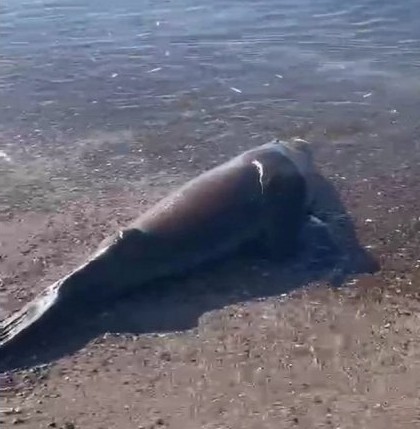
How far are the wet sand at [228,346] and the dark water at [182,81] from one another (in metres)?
1.80

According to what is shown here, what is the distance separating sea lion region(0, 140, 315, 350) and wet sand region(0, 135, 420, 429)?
0.17 metres

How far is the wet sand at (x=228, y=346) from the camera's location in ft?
17.4

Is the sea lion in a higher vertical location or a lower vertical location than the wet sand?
higher

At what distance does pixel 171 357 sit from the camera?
5883mm

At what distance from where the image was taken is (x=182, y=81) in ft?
37.7

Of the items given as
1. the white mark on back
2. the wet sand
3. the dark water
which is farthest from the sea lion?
the dark water

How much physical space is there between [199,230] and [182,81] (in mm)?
4780

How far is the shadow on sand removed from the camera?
19.7 ft

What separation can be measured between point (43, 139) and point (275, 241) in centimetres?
359

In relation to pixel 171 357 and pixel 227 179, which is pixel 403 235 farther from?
pixel 171 357

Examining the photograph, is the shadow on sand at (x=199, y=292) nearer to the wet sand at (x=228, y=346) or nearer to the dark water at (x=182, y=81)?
the wet sand at (x=228, y=346)

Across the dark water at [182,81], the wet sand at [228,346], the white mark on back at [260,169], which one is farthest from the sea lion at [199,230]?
the dark water at [182,81]

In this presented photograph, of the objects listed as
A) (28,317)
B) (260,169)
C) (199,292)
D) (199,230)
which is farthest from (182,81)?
(28,317)

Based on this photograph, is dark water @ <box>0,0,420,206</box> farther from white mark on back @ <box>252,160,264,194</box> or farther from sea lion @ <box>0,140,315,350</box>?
sea lion @ <box>0,140,315,350</box>
